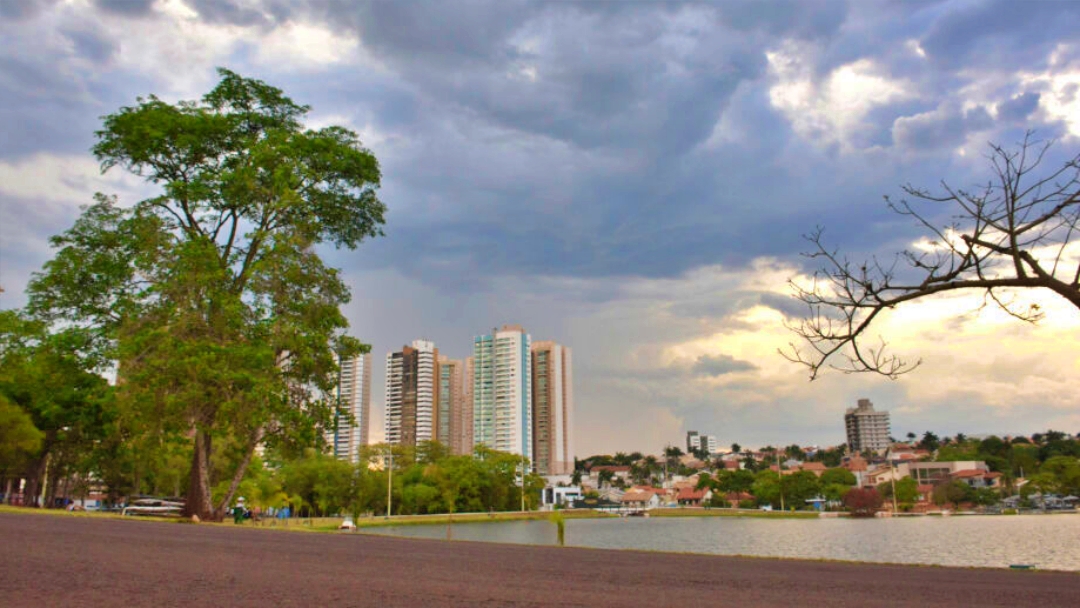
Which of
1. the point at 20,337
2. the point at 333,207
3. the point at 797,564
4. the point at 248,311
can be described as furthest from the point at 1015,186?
the point at 20,337

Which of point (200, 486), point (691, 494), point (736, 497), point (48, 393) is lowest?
point (691, 494)

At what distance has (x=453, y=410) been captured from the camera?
531ft

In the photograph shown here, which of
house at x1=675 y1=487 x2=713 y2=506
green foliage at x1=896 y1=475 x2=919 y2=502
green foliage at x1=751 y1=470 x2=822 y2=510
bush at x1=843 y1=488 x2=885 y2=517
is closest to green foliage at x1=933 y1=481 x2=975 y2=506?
green foliage at x1=896 y1=475 x2=919 y2=502

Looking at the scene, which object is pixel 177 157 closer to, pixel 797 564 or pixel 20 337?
pixel 20 337

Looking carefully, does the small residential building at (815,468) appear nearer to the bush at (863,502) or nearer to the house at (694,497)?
the house at (694,497)

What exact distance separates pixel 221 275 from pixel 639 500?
141 meters

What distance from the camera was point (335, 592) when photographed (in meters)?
6.60

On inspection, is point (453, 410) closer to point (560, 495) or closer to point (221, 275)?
point (560, 495)

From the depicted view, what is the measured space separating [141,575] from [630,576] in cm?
592

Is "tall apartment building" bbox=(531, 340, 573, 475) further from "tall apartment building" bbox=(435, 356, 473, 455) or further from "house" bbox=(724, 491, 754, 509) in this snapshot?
"house" bbox=(724, 491, 754, 509)

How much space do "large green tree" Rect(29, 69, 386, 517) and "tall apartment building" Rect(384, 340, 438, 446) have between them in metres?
130

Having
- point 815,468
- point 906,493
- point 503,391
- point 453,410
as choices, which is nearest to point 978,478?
point 906,493

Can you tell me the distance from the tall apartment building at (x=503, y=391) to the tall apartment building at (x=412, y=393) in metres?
9.69

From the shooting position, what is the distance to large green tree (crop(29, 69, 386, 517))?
22719 mm
